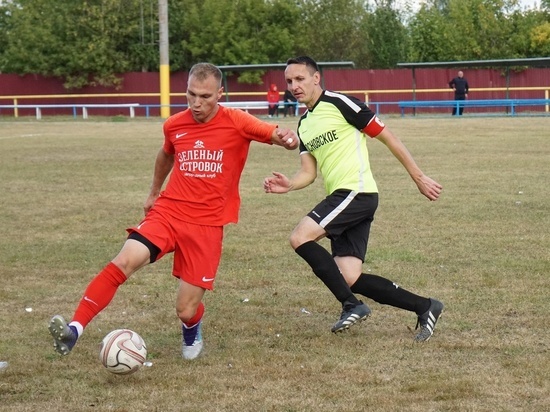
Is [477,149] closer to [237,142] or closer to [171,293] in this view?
[171,293]

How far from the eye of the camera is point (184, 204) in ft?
19.6

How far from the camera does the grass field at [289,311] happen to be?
5.18m

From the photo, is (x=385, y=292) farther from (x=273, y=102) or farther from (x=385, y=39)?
(x=385, y=39)

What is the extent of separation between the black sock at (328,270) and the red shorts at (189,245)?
0.67 meters

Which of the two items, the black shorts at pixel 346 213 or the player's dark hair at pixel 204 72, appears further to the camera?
the black shorts at pixel 346 213

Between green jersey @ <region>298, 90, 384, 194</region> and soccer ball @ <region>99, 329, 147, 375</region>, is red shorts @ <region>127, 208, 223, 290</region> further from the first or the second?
green jersey @ <region>298, 90, 384, 194</region>

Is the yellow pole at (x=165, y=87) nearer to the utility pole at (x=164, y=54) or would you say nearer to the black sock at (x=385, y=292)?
the utility pole at (x=164, y=54)

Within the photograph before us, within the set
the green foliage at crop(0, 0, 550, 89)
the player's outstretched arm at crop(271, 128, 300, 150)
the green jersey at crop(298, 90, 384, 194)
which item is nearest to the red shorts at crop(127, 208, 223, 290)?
the player's outstretched arm at crop(271, 128, 300, 150)

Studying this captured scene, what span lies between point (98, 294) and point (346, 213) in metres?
1.61

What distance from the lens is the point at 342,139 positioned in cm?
645

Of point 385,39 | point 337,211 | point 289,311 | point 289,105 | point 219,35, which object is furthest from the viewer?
point 385,39

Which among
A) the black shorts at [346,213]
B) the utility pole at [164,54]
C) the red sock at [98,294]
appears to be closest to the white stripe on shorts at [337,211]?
the black shorts at [346,213]

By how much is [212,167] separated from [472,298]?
238 centimetres

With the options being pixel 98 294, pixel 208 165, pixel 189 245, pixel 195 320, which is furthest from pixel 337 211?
pixel 98 294
